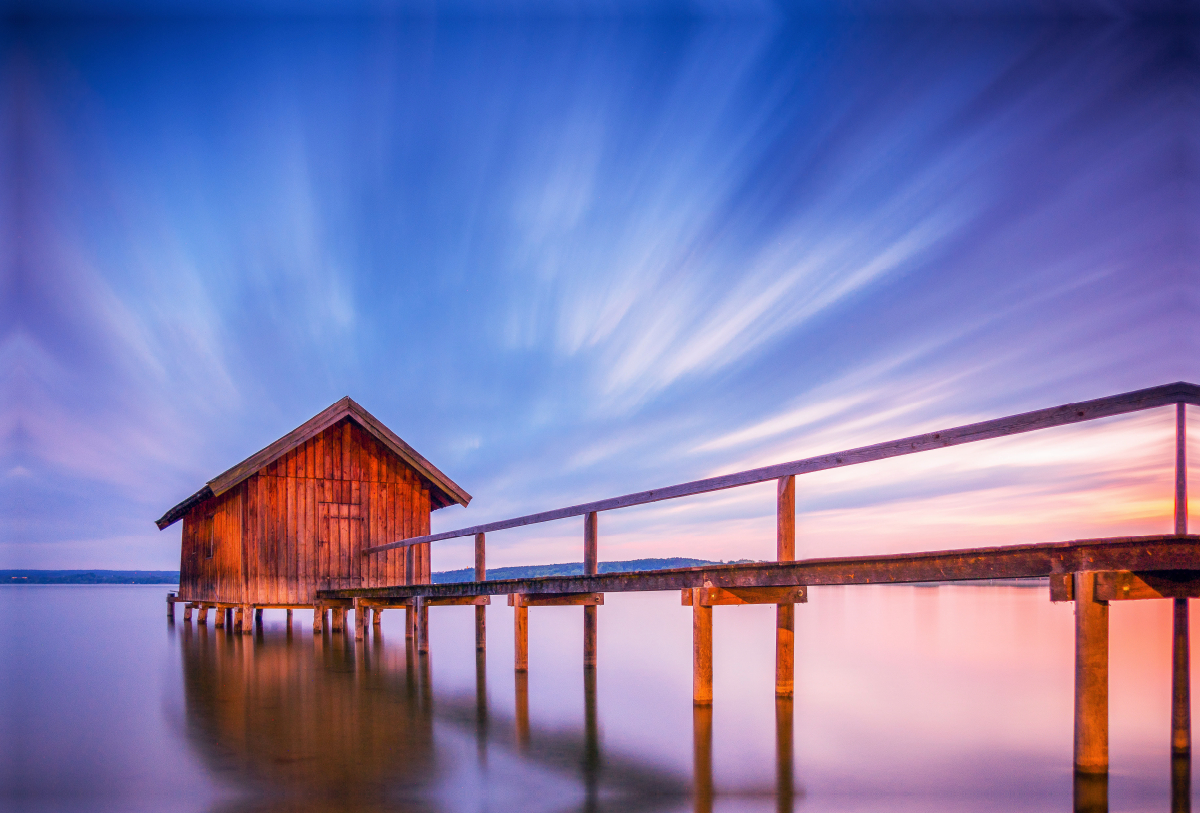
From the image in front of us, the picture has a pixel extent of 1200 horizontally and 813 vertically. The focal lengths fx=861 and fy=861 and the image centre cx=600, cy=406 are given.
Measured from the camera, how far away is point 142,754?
7664mm

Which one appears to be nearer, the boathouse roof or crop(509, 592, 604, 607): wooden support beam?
crop(509, 592, 604, 607): wooden support beam

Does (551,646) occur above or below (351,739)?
below

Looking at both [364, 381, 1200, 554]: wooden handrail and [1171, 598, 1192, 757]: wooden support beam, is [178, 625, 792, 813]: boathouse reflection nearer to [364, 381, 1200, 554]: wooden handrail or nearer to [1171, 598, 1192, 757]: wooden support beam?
[364, 381, 1200, 554]: wooden handrail

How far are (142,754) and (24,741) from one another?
71.9 inches

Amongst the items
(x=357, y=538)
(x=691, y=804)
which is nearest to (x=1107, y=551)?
(x=691, y=804)

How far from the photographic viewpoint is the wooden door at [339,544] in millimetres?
19359

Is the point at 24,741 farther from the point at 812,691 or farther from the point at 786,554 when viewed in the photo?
the point at 812,691

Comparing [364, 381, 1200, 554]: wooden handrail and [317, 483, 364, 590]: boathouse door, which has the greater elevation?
[364, 381, 1200, 554]: wooden handrail

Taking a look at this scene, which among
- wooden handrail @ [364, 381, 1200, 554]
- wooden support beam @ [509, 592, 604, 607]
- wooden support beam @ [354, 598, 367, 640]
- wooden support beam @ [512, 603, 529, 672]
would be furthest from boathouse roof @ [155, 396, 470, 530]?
wooden handrail @ [364, 381, 1200, 554]

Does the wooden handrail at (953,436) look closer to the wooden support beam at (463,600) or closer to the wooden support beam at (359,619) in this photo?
the wooden support beam at (463,600)

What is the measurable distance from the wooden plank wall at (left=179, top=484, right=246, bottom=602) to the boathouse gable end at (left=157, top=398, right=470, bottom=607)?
3 centimetres

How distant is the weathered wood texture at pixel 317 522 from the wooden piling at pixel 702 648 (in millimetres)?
11330

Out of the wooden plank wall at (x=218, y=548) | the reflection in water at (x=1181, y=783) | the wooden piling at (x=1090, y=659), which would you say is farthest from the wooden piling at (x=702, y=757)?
the wooden plank wall at (x=218, y=548)

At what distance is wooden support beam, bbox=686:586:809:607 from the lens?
805 cm
